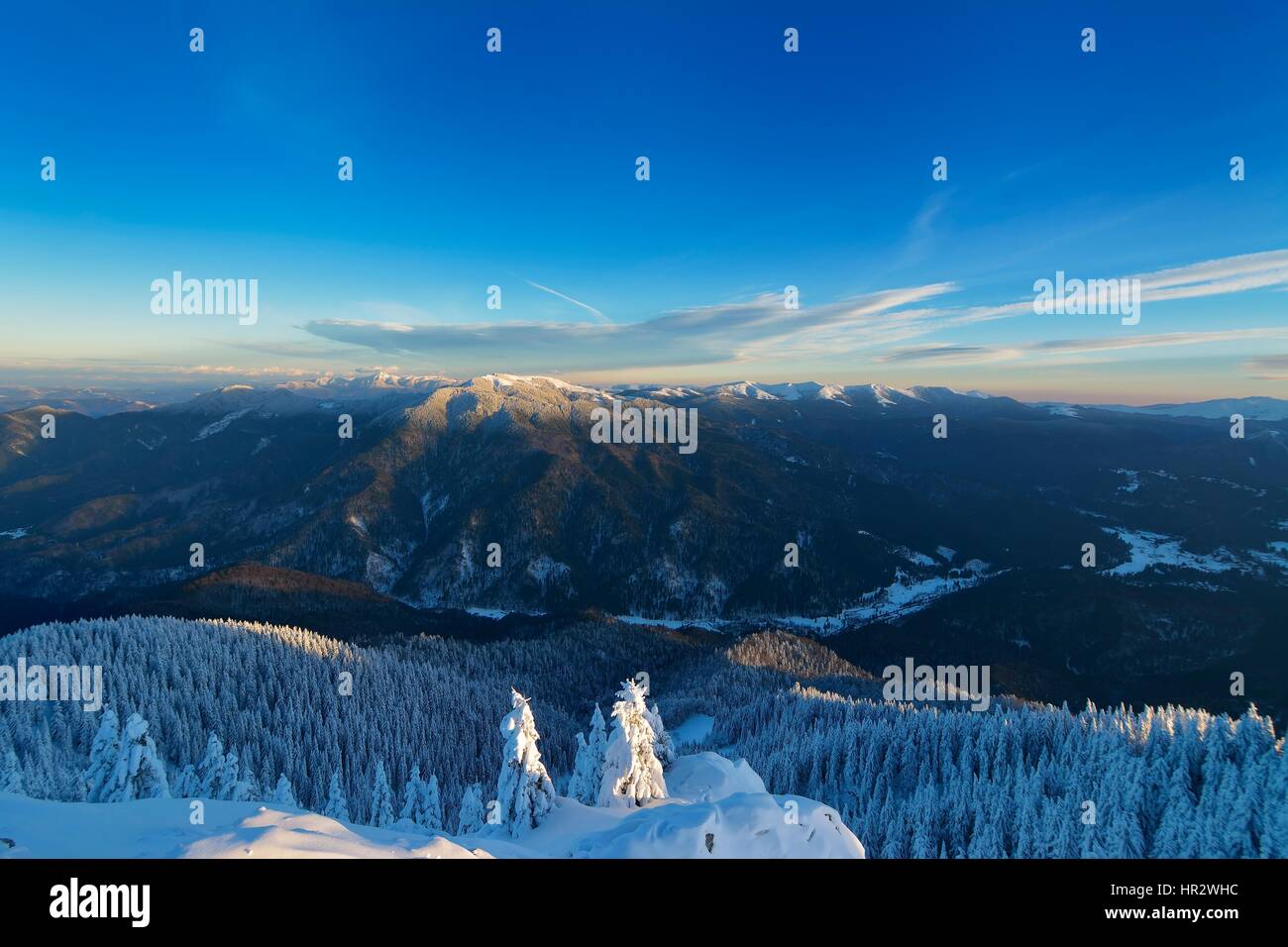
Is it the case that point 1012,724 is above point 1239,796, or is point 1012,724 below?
below

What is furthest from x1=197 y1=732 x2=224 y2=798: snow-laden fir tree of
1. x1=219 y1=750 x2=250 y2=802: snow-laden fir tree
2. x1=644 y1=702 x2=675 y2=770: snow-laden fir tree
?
x1=644 y1=702 x2=675 y2=770: snow-laden fir tree

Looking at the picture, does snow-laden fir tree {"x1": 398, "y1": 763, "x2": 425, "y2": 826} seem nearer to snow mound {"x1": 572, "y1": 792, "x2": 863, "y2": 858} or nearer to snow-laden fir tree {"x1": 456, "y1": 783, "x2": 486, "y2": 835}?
snow-laden fir tree {"x1": 456, "y1": 783, "x2": 486, "y2": 835}

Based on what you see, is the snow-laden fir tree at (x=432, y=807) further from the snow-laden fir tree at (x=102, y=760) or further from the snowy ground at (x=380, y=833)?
the snow-laden fir tree at (x=102, y=760)

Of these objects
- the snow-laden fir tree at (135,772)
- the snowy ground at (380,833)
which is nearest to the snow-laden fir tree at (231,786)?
the snow-laden fir tree at (135,772)

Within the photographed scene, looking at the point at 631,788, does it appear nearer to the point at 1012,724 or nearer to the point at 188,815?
the point at 188,815

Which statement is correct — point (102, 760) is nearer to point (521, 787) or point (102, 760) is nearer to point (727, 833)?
point (521, 787)
